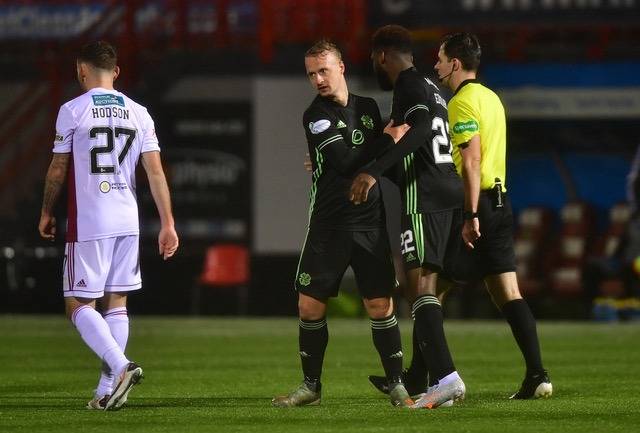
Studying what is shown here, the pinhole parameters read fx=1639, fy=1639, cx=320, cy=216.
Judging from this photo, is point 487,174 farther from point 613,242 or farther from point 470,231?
point 613,242

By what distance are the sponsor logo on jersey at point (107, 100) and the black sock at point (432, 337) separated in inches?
80.2

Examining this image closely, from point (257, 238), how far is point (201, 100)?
7.14ft

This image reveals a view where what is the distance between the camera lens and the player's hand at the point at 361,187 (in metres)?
8.68

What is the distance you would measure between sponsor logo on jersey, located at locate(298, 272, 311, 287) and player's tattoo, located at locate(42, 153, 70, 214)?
1447 mm

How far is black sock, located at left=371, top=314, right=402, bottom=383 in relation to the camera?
9297 millimetres

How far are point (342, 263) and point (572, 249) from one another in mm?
14176

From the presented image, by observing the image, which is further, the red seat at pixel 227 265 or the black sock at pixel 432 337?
the red seat at pixel 227 265

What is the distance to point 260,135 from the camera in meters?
23.8

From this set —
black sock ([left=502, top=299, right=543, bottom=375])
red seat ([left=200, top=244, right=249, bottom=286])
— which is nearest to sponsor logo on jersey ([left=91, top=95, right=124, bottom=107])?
black sock ([left=502, top=299, right=543, bottom=375])

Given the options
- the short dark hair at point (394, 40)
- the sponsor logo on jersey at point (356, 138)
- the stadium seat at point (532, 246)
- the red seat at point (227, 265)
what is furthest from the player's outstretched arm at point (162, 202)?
the stadium seat at point (532, 246)

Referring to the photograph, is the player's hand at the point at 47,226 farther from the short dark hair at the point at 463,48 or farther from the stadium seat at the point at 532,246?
the stadium seat at the point at 532,246

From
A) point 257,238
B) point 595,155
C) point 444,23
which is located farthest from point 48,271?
point 595,155

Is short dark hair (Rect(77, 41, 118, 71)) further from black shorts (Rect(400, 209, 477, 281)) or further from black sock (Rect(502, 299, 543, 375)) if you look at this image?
black sock (Rect(502, 299, 543, 375))

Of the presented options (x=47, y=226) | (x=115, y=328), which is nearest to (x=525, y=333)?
(x=115, y=328)
